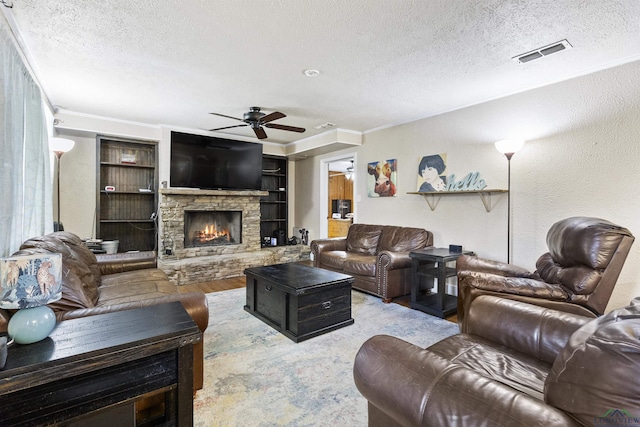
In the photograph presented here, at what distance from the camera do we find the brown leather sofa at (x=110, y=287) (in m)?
1.66

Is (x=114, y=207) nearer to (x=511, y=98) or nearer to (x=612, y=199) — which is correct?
(x=511, y=98)

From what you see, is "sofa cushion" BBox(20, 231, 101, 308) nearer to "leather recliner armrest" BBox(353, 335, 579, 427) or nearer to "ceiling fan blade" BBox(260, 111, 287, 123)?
"leather recliner armrest" BBox(353, 335, 579, 427)

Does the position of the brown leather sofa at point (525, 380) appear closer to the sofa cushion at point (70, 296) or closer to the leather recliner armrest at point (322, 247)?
the sofa cushion at point (70, 296)

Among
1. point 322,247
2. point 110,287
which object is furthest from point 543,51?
point 110,287

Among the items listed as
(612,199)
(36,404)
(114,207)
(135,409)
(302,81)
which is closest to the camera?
(36,404)

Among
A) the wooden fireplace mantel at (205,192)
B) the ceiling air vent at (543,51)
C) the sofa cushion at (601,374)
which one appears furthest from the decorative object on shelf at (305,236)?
the sofa cushion at (601,374)

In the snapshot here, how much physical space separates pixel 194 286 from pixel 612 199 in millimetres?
4927

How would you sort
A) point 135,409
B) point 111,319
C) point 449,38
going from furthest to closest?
1. point 449,38
2. point 111,319
3. point 135,409

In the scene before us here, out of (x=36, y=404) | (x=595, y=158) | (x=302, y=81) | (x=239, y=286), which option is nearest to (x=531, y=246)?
(x=595, y=158)

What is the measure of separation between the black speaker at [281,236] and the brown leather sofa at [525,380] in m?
5.37

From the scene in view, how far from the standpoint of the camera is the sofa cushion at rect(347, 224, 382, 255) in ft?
15.1

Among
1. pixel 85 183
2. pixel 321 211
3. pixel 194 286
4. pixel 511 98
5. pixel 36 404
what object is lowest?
pixel 194 286

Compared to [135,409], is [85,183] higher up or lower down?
higher up

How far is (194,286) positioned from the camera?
442cm
